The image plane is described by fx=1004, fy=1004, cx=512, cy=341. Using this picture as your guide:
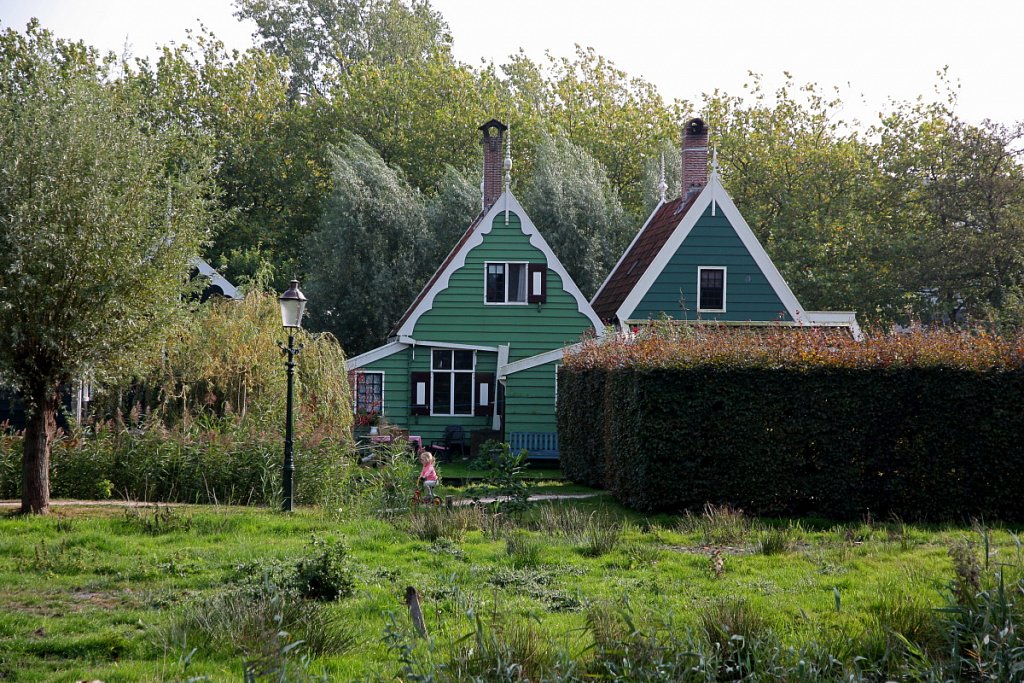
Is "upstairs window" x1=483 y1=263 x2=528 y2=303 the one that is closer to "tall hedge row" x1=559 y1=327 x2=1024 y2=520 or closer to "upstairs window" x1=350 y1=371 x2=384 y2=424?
"upstairs window" x1=350 y1=371 x2=384 y2=424

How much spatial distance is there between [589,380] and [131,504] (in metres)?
8.62

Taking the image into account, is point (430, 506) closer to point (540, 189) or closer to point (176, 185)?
point (176, 185)

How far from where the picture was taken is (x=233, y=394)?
62.3 ft

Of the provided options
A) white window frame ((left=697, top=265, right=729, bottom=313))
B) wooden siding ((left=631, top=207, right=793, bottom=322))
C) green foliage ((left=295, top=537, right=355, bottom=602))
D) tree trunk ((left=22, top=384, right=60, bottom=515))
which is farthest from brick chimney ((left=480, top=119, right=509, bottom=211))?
green foliage ((left=295, top=537, right=355, bottom=602))

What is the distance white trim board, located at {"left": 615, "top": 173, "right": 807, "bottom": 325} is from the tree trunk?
14831mm

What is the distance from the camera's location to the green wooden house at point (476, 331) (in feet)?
88.3

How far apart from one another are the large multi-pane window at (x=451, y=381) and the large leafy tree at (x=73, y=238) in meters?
13.2

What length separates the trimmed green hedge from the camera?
14.7 meters

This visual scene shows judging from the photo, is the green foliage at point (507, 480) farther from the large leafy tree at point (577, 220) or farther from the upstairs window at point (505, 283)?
the large leafy tree at point (577, 220)

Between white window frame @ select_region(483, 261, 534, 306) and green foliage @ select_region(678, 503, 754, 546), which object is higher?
white window frame @ select_region(483, 261, 534, 306)

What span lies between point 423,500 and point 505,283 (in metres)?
12.1

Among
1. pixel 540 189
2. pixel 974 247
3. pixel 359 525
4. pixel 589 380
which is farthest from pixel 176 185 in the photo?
pixel 974 247

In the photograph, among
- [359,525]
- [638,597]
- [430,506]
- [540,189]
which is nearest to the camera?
[638,597]

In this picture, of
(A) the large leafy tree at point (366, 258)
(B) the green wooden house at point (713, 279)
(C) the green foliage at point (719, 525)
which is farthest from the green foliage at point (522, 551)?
(A) the large leafy tree at point (366, 258)
